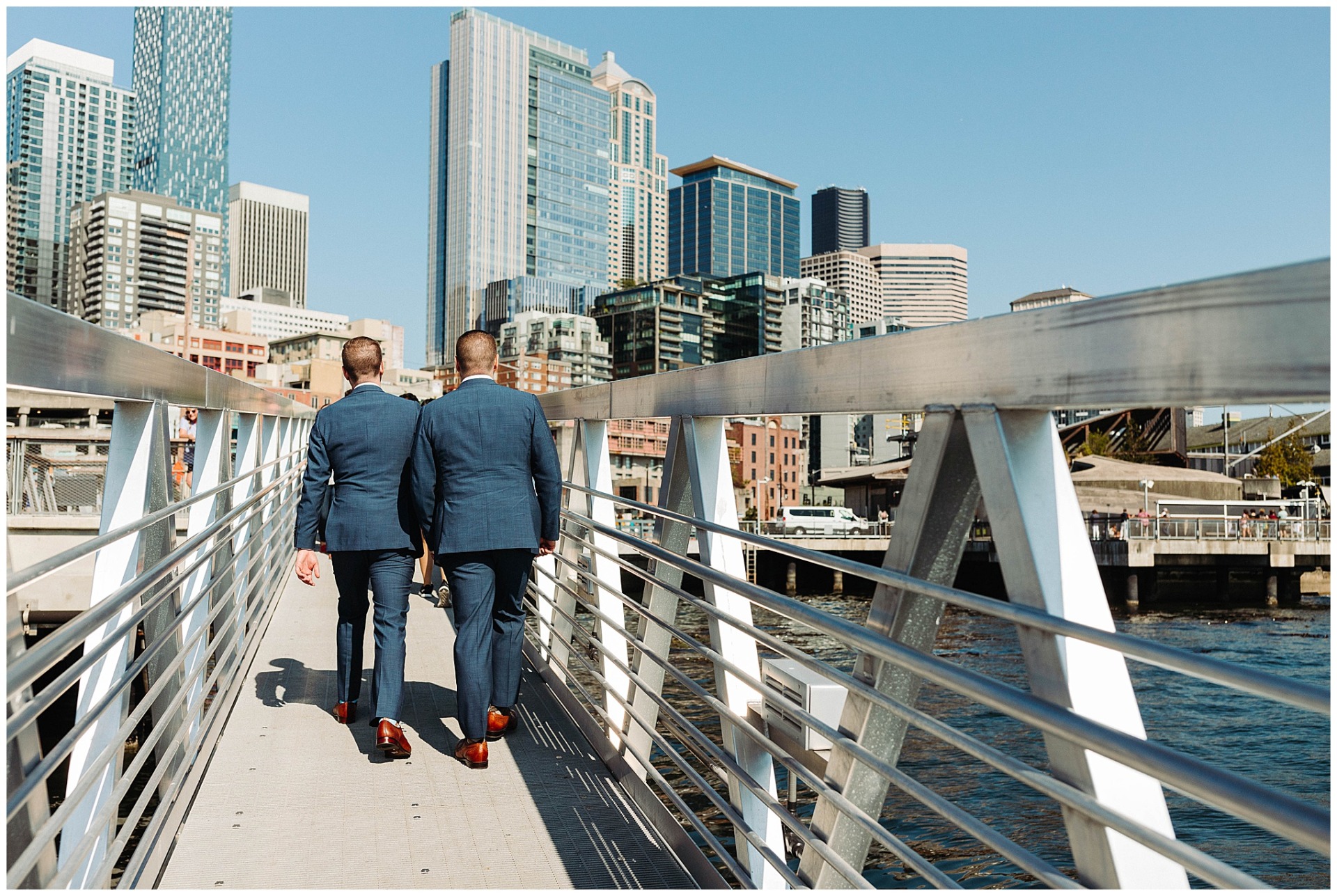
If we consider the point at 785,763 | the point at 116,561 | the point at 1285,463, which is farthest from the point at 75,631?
the point at 1285,463

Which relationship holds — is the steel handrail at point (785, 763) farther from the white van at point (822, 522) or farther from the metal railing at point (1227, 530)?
the white van at point (822, 522)

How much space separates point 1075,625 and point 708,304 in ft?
465

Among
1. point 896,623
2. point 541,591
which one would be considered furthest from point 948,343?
point 541,591

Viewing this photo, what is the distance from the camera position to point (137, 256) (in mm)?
165625

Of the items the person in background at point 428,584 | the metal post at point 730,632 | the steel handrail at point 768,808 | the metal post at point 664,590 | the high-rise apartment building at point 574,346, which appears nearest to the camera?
the steel handrail at point 768,808

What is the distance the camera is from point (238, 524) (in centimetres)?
410

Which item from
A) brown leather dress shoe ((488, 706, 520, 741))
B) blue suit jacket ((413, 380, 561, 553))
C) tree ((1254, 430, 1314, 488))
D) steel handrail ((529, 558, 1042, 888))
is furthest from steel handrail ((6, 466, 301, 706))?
tree ((1254, 430, 1314, 488))

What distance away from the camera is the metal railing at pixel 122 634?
1666 mm

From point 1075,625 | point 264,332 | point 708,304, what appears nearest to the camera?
point 1075,625

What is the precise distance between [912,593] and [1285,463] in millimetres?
63435

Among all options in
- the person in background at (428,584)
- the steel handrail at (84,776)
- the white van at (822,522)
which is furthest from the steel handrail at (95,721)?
the white van at (822,522)

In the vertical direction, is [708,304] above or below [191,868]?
above

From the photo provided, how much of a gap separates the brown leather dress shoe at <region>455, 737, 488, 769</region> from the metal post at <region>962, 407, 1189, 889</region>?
2504 millimetres

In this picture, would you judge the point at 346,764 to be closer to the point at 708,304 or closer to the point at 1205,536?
the point at 1205,536
